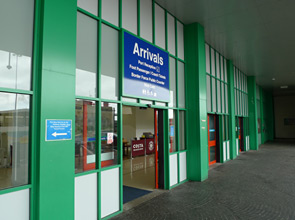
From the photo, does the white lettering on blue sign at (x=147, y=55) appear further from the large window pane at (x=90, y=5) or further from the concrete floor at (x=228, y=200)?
the concrete floor at (x=228, y=200)

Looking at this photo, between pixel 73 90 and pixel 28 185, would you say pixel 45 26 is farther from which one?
pixel 28 185

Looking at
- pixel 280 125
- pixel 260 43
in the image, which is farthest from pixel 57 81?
pixel 280 125

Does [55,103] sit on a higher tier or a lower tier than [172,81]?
lower

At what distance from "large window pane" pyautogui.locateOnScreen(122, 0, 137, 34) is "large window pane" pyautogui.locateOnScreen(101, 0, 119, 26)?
8.7 inches

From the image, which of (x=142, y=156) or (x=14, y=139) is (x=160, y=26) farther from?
(x=142, y=156)

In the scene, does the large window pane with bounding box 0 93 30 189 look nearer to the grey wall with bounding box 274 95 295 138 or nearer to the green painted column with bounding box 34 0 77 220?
the green painted column with bounding box 34 0 77 220

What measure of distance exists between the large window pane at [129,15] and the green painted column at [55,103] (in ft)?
4.77

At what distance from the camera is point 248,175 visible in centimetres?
747

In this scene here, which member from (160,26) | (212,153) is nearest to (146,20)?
(160,26)

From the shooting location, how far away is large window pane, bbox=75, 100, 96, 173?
3672mm

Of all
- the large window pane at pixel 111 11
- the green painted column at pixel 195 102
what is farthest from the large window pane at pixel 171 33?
the large window pane at pixel 111 11

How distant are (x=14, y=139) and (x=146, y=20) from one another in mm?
3975

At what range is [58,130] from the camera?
3184mm

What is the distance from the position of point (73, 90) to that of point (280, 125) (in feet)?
94.4
